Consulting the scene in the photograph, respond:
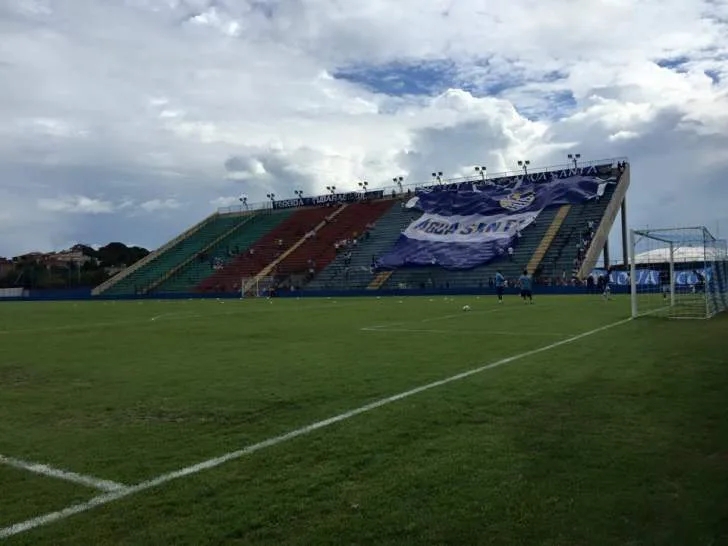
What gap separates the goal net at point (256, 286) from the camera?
5538cm

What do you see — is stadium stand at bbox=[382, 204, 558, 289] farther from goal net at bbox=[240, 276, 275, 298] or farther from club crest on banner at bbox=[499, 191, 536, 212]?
goal net at bbox=[240, 276, 275, 298]

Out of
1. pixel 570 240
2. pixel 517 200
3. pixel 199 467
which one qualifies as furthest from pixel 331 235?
pixel 199 467

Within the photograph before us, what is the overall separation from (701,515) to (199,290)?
5994 centimetres

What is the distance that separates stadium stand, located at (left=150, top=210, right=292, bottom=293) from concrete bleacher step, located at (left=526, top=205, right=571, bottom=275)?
103 ft

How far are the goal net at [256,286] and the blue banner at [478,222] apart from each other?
10128mm

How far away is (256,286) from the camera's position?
56969mm

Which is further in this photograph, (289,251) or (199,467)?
(289,251)

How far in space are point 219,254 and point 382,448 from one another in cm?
6531

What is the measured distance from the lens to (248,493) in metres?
4.69

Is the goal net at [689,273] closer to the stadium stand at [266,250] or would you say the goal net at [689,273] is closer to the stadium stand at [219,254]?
the stadium stand at [266,250]

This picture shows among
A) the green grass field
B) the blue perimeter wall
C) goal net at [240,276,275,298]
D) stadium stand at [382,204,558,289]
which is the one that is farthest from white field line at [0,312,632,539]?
goal net at [240,276,275,298]

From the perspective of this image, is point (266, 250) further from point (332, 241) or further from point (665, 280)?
point (665, 280)

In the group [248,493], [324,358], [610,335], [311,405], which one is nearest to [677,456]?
[248,493]

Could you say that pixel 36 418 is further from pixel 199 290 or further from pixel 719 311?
pixel 199 290
